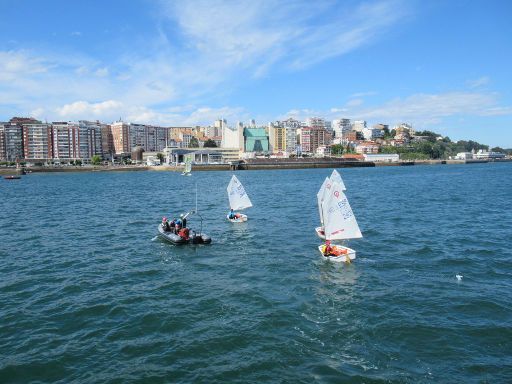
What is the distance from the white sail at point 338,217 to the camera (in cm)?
2741

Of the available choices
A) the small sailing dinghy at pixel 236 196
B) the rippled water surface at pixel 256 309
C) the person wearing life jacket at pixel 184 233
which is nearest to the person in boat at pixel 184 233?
the person wearing life jacket at pixel 184 233

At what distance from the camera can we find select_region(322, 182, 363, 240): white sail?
27406 mm

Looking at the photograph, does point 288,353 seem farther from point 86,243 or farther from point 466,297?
point 86,243

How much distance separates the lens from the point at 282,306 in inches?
784

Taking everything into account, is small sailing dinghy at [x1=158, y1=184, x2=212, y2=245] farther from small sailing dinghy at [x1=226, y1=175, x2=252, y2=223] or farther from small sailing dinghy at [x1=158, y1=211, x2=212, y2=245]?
small sailing dinghy at [x1=226, y1=175, x2=252, y2=223]

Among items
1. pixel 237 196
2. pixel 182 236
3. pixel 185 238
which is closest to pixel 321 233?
pixel 185 238

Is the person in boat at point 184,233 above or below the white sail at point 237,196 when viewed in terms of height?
below

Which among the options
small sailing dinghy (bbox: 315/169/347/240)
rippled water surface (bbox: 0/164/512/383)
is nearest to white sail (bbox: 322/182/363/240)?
small sailing dinghy (bbox: 315/169/347/240)

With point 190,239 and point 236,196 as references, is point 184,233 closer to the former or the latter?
point 190,239

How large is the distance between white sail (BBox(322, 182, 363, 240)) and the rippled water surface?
2127 mm

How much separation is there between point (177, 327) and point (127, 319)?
8.39 feet

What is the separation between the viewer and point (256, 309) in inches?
775

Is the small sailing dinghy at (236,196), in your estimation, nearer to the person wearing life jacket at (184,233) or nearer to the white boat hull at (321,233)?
the white boat hull at (321,233)

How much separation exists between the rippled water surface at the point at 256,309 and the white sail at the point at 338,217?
83.7 inches
